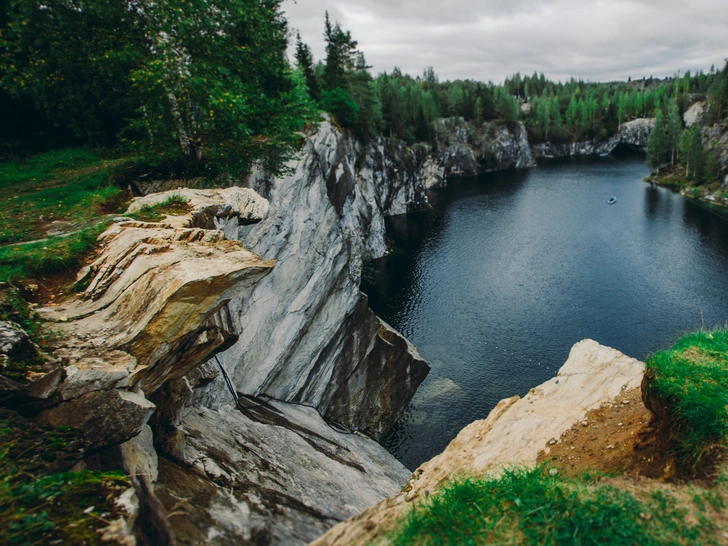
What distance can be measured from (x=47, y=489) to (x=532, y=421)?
12.2m

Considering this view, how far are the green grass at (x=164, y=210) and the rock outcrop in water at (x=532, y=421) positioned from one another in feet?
34.4

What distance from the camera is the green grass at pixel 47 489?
208 inches

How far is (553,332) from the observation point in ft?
122

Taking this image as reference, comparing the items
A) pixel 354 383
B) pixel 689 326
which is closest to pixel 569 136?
pixel 689 326

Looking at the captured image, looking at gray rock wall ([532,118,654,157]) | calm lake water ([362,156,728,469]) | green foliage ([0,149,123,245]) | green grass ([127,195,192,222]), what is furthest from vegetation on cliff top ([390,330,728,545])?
gray rock wall ([532,118,654,157])

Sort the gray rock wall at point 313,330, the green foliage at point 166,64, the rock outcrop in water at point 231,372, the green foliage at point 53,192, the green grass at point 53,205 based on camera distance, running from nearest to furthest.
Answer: the rock outcrop in water at point 231,372 → the green grass at point 53,205 → the green foliage at point 53,192 → the green foliage at point 166,64 → the gray rock wall at point 313,330

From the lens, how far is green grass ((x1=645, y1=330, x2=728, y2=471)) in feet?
23.6

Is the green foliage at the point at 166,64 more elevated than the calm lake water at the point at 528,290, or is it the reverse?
the green foliage at the point at 166,64

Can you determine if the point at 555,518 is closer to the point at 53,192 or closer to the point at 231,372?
the point at 231,372

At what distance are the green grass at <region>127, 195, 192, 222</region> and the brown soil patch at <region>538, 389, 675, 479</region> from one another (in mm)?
12798

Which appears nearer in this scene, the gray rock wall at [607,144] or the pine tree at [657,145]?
the pine tree at [657,145]

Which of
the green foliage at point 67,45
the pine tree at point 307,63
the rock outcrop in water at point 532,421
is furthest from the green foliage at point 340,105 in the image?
the rock outcrop in water at point 532,421

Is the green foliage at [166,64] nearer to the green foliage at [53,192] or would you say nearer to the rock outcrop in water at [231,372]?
the green foliage at [53,192]

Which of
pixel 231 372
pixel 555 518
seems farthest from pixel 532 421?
pixel 231 372
